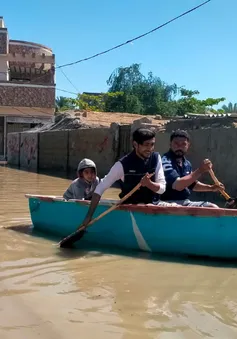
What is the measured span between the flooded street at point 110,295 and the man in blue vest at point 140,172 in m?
0.75

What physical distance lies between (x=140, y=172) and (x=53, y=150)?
61.8ft

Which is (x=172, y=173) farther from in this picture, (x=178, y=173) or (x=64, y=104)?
(x=64, y=104)

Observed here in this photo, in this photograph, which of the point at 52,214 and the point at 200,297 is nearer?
the point at 200,297

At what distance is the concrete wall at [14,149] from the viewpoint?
3008 cm

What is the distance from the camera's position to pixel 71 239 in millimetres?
6402

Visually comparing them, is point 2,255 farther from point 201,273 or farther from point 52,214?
point 201,273

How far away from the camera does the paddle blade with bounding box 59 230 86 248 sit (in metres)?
6.35

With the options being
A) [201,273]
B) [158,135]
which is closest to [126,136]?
[158,135]

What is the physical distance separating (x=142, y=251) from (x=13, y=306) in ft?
7.74

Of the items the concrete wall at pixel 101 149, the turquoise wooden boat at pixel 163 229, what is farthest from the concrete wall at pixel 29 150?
the turquoise wooden boat at pixel 163 229

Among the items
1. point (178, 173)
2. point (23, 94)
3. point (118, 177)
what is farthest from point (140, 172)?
point (23, 94)

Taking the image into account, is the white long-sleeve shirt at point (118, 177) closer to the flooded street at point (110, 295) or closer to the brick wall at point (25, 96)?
the flooded street at point (110, 295)

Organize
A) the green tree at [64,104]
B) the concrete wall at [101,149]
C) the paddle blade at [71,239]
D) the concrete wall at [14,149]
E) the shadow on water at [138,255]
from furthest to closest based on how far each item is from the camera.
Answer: the green tree at [64,104] < the concrete wall at [14,149] < the concrete wall at [101,149] < the paddle blade at [71,239] < the shadow on water at [138,255]

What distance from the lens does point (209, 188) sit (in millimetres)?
6652
